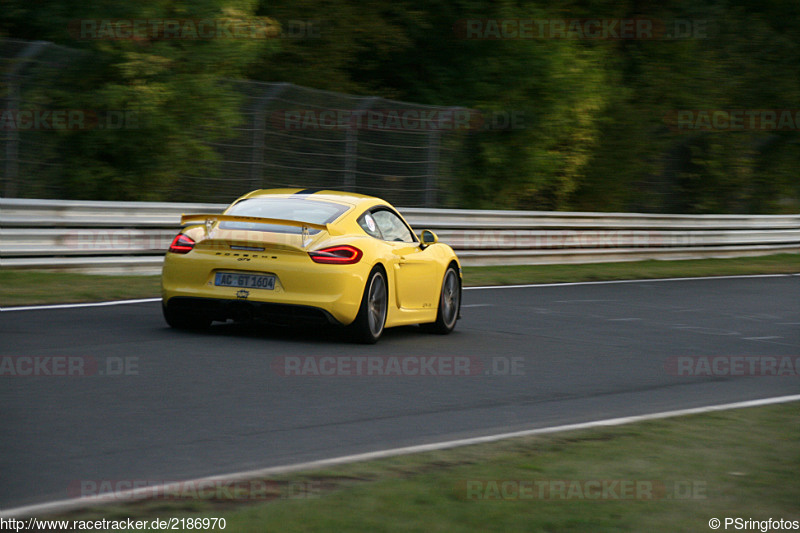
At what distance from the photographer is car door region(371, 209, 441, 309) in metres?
10.9

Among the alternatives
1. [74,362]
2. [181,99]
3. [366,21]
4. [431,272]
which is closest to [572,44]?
[366,21]

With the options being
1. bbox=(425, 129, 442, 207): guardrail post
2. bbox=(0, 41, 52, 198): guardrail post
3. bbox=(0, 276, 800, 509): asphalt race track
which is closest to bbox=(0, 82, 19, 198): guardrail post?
bbox=(0, 41, 52, 198): guardrail post

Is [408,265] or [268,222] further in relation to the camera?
[408,265]

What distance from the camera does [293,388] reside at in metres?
7.90

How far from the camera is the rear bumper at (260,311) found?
9852 millimetres

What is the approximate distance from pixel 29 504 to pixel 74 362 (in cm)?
388

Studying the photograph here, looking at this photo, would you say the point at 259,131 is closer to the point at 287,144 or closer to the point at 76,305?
the point at 287,144

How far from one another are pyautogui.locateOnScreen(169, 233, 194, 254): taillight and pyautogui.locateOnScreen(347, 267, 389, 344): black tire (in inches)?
59.4

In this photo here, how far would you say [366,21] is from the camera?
83.2ft

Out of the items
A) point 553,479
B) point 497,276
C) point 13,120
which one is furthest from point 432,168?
point 553,479

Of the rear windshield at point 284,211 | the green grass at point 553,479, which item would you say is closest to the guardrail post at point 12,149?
the rear windshield at point 284,211

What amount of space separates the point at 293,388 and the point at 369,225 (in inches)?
123

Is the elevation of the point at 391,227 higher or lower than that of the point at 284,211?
lower

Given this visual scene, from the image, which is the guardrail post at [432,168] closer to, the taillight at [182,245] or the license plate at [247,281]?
the taillight at [182,245]
